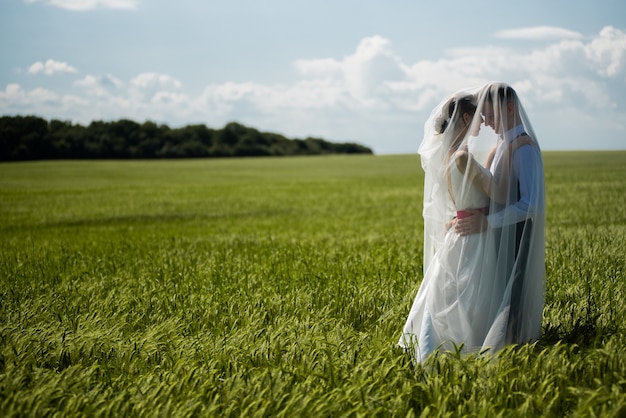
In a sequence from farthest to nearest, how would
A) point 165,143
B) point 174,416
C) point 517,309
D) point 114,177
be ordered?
point 165,143, point 114,177, point 517,309, point 174,416

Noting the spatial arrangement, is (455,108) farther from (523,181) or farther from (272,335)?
(272,335)

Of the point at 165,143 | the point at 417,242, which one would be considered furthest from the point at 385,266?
the point at 165,143

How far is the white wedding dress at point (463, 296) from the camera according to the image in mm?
4773

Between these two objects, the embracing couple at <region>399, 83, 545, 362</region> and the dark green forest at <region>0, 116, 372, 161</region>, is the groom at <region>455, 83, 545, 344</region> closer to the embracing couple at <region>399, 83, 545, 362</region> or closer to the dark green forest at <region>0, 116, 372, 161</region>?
the embracing couple at <region>399, 83, 545, 362</region>

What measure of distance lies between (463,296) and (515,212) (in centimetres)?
87

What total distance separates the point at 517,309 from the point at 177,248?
8726mm

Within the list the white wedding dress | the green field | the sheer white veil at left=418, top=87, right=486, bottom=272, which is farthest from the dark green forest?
the white wedding dress

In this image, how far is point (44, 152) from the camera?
240 ft

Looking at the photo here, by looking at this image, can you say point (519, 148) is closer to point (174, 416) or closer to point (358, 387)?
point (358, 387)

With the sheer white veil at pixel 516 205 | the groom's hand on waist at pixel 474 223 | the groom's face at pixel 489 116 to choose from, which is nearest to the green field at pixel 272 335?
the sheer white veil at pixel 516 205

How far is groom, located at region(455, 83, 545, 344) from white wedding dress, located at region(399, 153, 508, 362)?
0.37 feet

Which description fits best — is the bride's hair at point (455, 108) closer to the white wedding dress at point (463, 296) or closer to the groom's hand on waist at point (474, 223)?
the white wedding dress at point (463, 296)

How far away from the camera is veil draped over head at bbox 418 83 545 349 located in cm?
471

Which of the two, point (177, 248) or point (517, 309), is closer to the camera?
point (517, 309)
